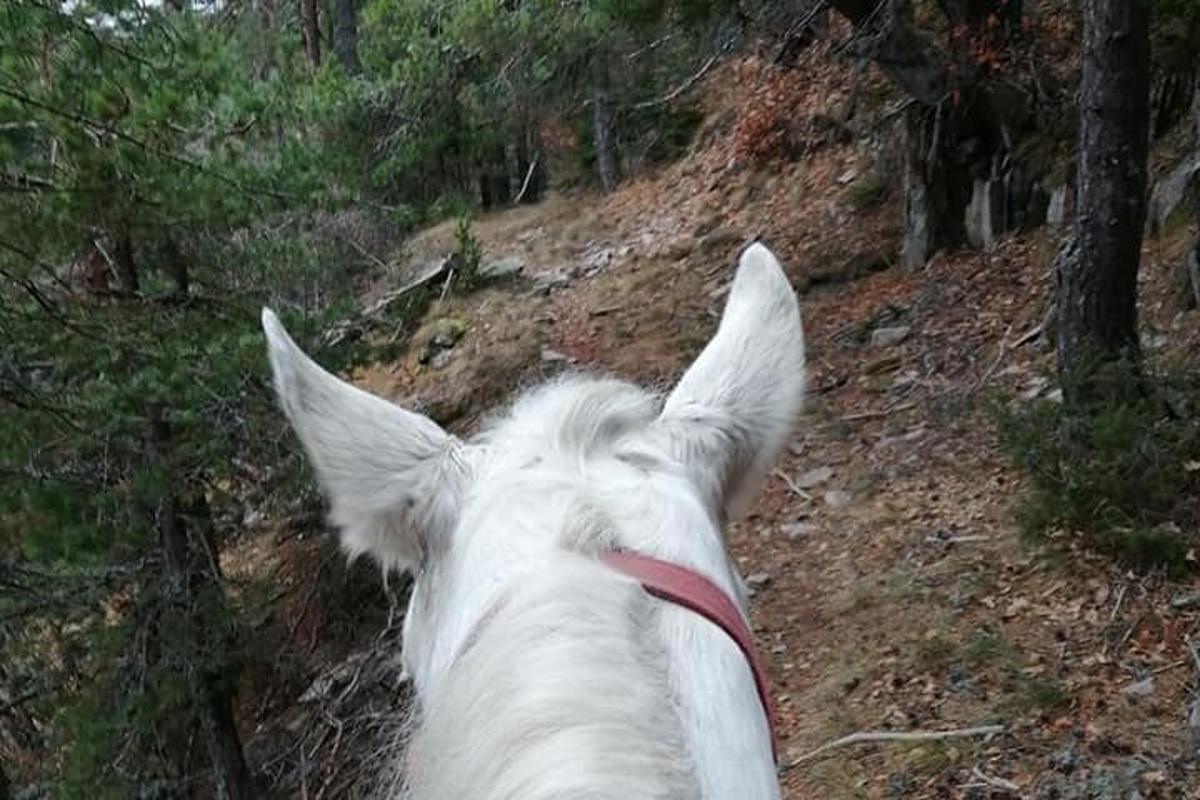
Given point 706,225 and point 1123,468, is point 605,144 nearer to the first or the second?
point 706,225

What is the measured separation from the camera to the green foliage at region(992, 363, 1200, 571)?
4629 mm

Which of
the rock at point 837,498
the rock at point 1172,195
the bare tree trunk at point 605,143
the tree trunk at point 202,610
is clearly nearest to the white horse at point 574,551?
the tree trunk at point 202,610

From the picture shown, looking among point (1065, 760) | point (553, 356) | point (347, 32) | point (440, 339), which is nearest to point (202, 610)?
point (1065, 760)

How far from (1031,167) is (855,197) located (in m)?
2.54

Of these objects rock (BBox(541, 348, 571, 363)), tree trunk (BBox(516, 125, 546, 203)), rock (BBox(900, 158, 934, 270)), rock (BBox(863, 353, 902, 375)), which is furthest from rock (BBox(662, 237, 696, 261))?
tree trunk (BBox(516, 125, 546, 203))

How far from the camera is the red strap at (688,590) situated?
111 centimetres

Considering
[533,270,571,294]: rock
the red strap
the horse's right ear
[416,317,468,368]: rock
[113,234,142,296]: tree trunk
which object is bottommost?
[533,270,571,294]: rock

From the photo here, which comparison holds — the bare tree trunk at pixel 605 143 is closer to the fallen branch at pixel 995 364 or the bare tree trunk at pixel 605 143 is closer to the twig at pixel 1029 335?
the fallen branch at pixel 995 364

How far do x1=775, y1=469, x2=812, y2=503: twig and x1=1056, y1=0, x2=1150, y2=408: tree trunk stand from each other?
1.86 m

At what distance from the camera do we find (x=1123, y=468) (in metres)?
4.79

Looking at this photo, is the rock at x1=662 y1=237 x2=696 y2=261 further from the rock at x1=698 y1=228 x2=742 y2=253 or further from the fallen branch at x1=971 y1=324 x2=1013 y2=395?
the fallen branch at x1=971 y1=324 x2=1013 y2=395

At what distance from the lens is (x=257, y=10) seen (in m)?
15.8

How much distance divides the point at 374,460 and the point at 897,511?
510 centimetres

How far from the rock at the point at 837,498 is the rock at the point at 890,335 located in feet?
6.16
